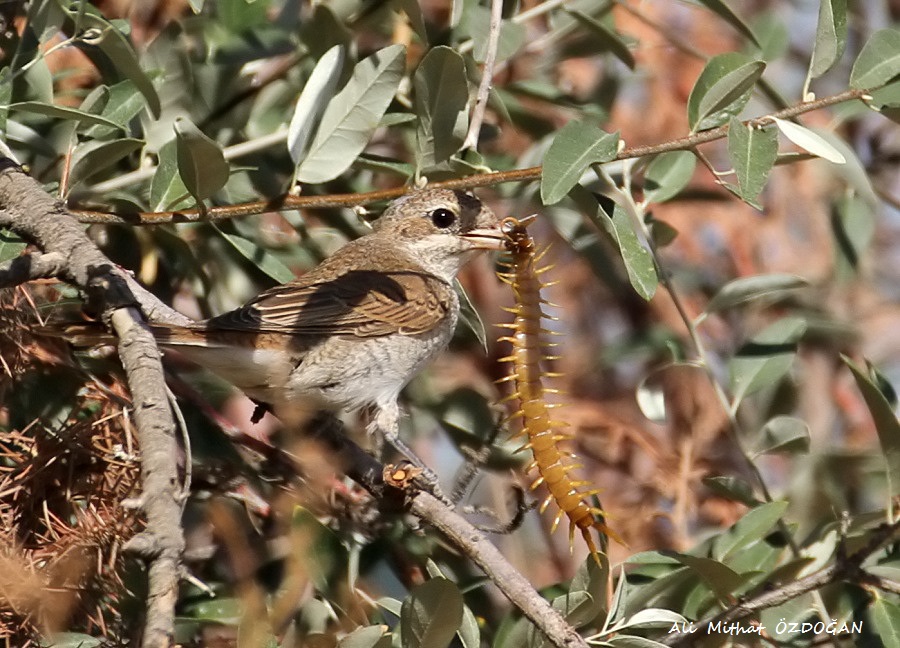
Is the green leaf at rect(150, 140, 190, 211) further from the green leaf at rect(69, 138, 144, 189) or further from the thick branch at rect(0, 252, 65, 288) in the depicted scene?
the thick branch at rect(0, 252, 65, 288)

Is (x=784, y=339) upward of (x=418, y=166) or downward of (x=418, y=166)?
downward

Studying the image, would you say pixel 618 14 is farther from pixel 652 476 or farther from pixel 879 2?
pixel 652 476

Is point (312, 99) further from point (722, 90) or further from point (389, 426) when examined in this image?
point (389, 426)

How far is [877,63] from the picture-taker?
114 inches

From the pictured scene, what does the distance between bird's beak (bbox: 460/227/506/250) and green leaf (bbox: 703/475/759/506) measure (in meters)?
1.23

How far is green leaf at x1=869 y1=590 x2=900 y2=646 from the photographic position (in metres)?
2.93

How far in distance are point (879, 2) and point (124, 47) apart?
13.1 ft

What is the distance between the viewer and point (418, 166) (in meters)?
3.27

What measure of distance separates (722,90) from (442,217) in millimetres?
1966

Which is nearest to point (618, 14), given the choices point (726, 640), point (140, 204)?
point (140, 204)

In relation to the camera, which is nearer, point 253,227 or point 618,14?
point 253,227

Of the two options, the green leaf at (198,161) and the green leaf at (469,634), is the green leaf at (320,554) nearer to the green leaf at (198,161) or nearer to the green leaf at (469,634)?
the green leaf at (469,634)

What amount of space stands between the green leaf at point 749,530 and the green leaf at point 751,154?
36.5 inches

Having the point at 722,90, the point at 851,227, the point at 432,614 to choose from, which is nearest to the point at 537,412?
the point at 432,614
